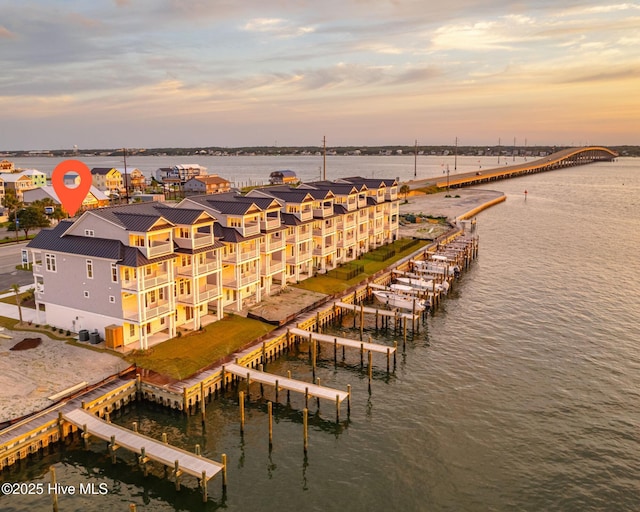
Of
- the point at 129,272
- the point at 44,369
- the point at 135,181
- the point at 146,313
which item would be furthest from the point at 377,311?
the point at 135,181

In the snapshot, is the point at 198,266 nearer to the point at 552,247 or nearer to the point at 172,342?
the point at 172,342

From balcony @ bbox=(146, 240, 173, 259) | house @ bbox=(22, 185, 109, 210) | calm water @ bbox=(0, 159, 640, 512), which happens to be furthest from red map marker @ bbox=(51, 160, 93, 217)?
house @ bbox=(22, 185, 109, 210)

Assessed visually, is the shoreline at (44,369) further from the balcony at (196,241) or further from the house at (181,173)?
the house at (181,173)

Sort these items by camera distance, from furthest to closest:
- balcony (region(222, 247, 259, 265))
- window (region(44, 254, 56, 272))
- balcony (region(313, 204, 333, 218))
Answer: balcony (region(313, 204, 333, 218)), balcony (region(222, 247, 259, 265)), window (region(44, 254, 56, 272))

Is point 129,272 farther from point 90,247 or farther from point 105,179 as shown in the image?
point 105,179

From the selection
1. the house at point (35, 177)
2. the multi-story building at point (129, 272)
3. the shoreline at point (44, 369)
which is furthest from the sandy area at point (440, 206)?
the house at point (35, 177)

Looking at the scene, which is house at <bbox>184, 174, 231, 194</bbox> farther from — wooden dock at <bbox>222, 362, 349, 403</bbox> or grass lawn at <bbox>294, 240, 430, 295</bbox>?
wooden dock at <bbox>222, 362, 349, 403</bbox>
